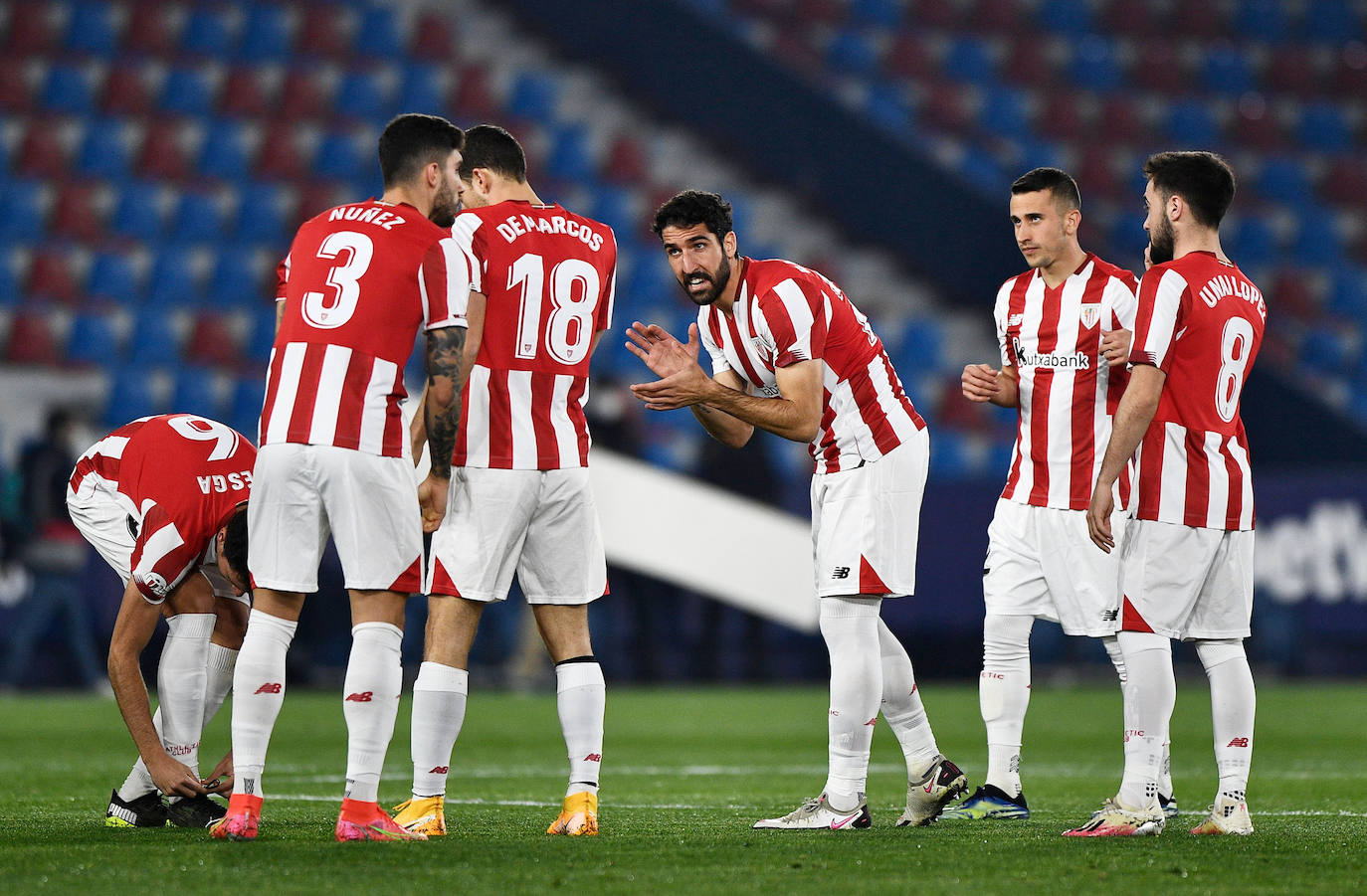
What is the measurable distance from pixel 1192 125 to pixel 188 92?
10.8 m

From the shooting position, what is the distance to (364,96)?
55.3 ft

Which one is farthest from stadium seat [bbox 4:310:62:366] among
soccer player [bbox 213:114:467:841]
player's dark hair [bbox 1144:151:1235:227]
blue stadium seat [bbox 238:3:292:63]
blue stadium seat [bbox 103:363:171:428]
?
player's dark hair [bbox 1144:151:1235:227]

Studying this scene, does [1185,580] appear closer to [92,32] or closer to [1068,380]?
[1068,380]

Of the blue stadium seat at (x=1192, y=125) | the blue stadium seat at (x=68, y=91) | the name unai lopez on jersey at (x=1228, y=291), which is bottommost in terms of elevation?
the name unai lopez on jersey at (x=1228, y=291)

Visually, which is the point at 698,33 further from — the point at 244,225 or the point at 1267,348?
the point at 1267,348

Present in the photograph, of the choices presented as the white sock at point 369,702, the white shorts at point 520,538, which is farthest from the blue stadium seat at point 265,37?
the white sock at point 369,702

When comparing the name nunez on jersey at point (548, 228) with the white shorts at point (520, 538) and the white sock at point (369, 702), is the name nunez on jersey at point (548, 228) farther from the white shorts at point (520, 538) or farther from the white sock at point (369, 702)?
the white sock at point (369, 702)

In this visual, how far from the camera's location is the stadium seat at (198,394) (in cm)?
1394

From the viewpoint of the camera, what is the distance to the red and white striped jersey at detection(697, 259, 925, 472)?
5234 mm

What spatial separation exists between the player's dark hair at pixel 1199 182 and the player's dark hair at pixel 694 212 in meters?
1.37

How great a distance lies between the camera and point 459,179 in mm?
5082

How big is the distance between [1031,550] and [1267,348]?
1034 centimetres

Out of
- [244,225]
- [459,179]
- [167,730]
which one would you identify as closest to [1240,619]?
[459,179]

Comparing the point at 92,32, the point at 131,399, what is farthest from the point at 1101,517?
the point at 92,32
